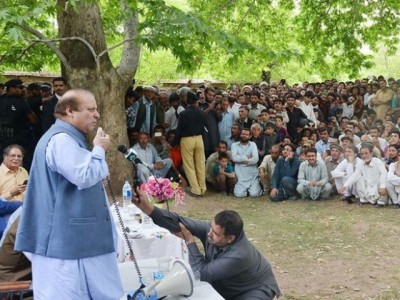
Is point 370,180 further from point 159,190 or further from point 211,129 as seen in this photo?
point 159,190

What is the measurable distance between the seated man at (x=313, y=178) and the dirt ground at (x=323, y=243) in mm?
199

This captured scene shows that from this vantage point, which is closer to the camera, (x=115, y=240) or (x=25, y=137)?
(x=115, y=240)

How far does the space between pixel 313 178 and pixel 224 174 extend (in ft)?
5.07

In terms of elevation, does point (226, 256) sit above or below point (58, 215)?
below

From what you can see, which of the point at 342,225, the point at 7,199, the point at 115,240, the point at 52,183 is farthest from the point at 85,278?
the point at 342,225

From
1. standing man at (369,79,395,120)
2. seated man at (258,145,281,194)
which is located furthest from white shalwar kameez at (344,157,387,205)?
standing man at (369,79,395,120)

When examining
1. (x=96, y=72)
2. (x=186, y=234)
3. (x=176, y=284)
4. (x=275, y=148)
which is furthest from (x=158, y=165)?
(x=176, y=284)

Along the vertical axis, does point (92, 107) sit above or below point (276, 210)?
above

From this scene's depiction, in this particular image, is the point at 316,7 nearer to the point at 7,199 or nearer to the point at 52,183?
the point at 7,199

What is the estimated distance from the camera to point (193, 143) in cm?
956

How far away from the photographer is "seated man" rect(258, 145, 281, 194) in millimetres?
9742

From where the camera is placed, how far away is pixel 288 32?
560 inches

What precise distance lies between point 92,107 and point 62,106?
15 cm

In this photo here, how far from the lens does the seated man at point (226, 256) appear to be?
12.6 feet
